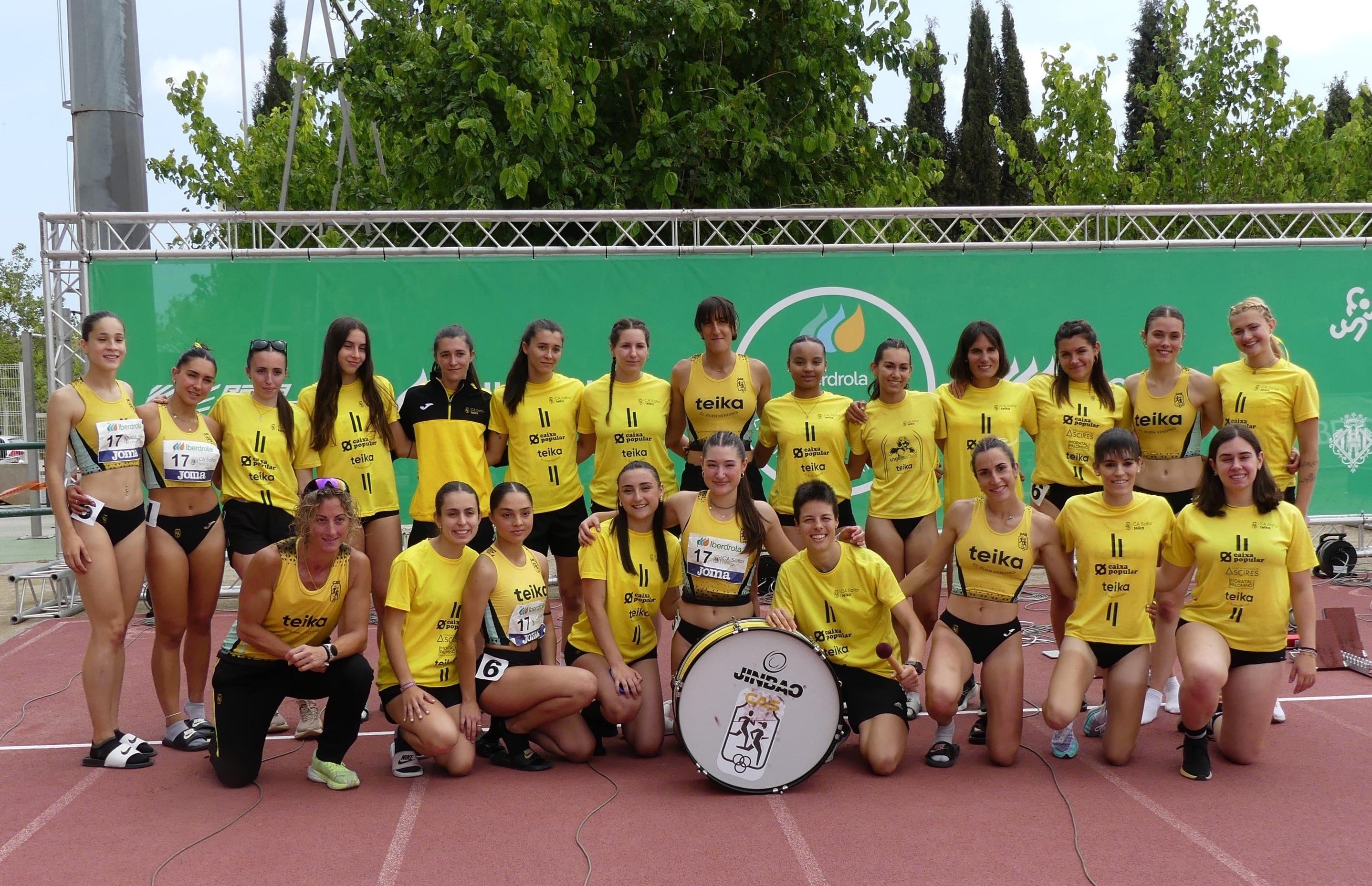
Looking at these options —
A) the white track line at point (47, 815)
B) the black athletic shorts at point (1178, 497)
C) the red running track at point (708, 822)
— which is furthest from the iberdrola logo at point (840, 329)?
the white track line at point (47, 815)

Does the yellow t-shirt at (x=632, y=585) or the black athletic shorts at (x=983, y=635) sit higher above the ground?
the yellow t-shirt at (x=632, y=585)

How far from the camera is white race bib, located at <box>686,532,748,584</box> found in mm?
4703

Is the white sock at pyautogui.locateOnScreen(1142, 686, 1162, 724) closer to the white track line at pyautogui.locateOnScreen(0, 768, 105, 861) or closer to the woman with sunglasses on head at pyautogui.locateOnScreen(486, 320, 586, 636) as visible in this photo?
the woman with sunglasses on head at pyautogui.locateOnScreen(486, 320, 586, 636)

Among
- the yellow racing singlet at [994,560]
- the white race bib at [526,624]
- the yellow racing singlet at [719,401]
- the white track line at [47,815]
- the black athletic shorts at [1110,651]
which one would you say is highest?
the yellow racing singlet at [719,401]

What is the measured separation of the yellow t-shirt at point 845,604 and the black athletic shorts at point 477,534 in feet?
5.05

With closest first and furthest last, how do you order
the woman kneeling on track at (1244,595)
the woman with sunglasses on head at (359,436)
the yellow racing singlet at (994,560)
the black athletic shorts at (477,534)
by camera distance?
1. the woman kneeling on track at (1244,595)
2. the yellow racing singlet at (994,560)
3. the woman with sunglasses on head at (359,436)
4. the black athletic shorts at (477,534)

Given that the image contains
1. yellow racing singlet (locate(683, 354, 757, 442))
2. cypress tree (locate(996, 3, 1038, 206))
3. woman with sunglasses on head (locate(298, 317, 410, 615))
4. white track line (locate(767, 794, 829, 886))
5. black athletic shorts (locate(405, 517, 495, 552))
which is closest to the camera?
white track line (locate(767, 794, 829, 886))

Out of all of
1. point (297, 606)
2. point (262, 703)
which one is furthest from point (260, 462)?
point (262, 703)

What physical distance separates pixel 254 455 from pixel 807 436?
263cm

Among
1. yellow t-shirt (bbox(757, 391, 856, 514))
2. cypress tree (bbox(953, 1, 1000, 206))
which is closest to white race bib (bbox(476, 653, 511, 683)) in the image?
yellow t-shirt (bbox(757, 391, 856, 514))

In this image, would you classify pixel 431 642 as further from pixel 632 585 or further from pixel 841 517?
pixel 841 517

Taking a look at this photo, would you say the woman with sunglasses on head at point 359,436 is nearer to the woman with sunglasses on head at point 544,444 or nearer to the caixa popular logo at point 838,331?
the woman with sunglasses on head at point 544,444

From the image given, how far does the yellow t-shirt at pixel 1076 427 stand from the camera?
538 centimetres

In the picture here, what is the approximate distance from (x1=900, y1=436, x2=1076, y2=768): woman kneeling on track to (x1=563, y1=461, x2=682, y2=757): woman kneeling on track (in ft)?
3.65
